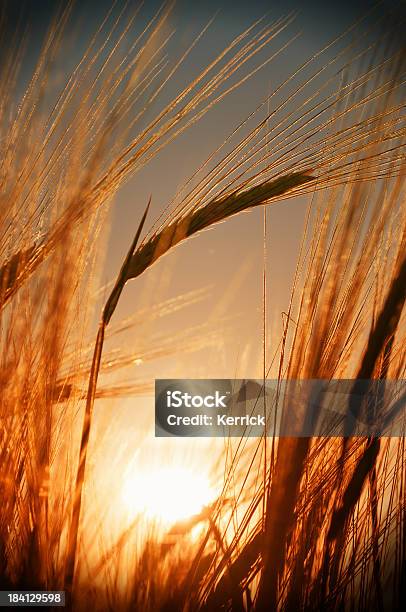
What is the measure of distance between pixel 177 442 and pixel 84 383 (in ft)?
0.43

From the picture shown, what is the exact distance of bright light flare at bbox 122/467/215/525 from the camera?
0.57m

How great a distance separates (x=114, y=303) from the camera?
489 mm

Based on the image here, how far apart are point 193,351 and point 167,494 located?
0.53 ft

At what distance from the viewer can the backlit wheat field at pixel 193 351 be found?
50cm

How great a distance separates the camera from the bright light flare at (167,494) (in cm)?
57

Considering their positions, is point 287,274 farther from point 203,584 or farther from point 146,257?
point 203,584

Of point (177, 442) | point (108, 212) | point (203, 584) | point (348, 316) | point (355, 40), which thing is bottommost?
point (203, 584)

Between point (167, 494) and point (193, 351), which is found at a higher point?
point (193, 351)

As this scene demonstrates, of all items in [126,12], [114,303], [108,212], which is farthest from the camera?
[126,12]

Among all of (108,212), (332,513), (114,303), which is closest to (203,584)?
(332,513)

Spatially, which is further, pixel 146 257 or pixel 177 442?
pixel 177 442

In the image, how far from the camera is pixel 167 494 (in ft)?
1.94

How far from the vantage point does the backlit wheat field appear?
0.50m

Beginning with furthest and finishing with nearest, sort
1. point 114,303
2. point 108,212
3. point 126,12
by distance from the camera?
point 126,12, point 108,212, point 114,303
